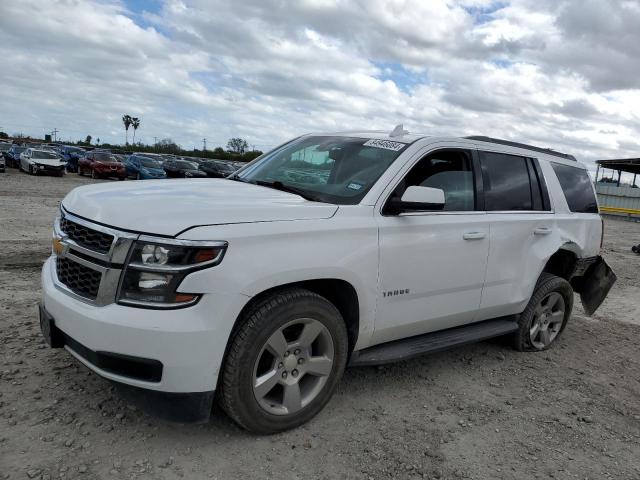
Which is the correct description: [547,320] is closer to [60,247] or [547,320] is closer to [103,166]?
[60,247]

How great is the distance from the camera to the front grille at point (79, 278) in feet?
9.00

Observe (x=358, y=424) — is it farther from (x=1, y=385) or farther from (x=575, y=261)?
(x=575, y=261)

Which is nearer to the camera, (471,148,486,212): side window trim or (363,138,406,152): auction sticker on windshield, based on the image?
(363,138,406,152): auction sticker on windshield

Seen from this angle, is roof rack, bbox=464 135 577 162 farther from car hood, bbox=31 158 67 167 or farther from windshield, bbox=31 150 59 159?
windshield, bbox=31 150 59 159

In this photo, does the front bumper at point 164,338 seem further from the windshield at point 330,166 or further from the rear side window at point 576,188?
the rear side window at point 576,188

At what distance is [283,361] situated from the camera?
303 cm

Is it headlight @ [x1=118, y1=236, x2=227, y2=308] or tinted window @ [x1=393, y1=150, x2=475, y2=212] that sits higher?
tinted window @ [x1=393, y1=150, x2=475, y2=212]

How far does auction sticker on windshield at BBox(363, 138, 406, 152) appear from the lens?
12.3ft

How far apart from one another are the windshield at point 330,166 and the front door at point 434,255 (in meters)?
0.22

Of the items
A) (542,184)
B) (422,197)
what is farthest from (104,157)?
(422,197)

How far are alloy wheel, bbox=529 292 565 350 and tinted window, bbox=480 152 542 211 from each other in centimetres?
96

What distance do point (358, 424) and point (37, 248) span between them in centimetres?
640

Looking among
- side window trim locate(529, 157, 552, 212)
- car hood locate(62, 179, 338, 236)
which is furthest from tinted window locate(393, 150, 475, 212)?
side window trim locate(529, 157, 552, 212)

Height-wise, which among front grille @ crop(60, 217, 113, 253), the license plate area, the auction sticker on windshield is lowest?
the license plate area
